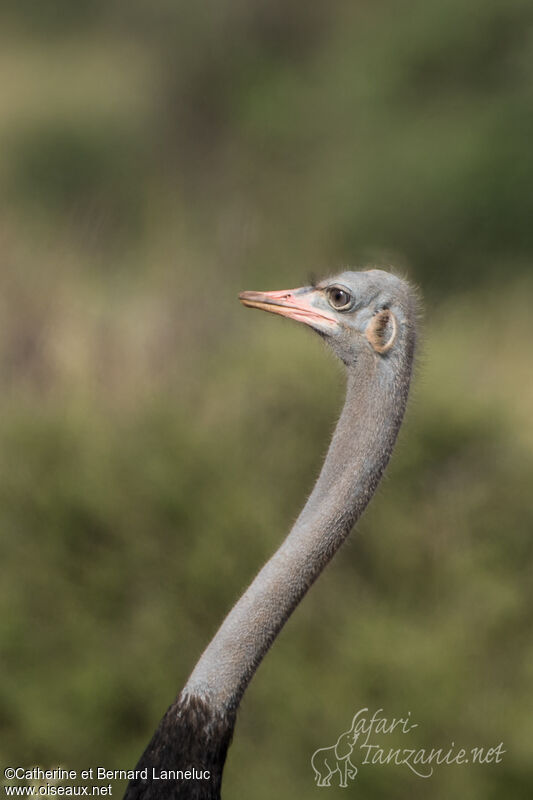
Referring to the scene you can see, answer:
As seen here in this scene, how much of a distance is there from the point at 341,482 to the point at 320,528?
0.30 ft

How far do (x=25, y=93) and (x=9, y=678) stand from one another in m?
8.89

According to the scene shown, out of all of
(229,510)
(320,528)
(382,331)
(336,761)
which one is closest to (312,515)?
(320,528)

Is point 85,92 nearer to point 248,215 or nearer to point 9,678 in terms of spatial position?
point 248,215

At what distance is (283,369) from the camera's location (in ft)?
21.5

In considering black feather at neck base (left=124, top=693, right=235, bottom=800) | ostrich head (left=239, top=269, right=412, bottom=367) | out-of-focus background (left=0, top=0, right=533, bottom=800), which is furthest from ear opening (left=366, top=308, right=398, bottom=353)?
black feather at neck base (left=124, top=693, right=235, bottom=800)

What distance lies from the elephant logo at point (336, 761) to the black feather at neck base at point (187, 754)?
257cm

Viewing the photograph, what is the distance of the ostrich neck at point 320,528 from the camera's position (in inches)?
102

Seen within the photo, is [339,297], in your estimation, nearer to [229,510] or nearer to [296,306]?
[296,306]

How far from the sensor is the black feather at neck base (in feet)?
8.59

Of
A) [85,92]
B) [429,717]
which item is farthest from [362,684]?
[85,92]

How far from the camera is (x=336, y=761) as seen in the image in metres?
5.30

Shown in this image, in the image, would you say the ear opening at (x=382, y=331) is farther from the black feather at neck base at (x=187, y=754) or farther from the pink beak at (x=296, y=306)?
the black feather at neck base at (x=187, y=754)

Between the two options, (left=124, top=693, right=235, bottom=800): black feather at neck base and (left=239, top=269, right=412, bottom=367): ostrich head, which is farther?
(left=239, top=269, right=412, bottom=367): ostrich head

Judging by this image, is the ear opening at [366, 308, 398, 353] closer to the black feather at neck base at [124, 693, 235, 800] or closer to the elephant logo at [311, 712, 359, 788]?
the black feather at neck base at [124, 693, 235, 800]
